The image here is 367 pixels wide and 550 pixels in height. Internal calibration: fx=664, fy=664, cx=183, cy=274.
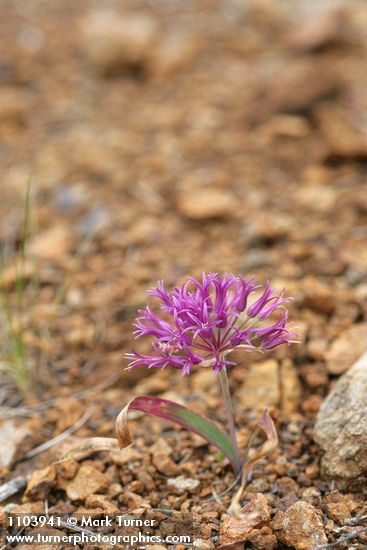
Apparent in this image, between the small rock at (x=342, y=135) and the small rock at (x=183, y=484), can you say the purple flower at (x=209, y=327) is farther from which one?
the small rock at (x=342, y=135)

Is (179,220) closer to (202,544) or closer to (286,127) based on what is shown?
(286,127)

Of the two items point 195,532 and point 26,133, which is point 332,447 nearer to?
point 195,532

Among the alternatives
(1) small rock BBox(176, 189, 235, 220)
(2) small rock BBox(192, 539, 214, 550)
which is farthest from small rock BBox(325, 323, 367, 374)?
(1) small rock BBox(176, 189, 235, 220)

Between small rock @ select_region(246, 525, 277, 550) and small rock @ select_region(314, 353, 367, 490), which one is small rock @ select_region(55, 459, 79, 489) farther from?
small rock @ select_region(314, 353, 367, 490)

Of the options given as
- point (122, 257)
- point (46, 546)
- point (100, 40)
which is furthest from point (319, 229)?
point (100, 40)

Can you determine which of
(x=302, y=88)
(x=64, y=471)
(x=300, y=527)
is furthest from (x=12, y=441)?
(x=302, y=88)

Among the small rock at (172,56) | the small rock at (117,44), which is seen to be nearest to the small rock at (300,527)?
the small rock at (172,56)

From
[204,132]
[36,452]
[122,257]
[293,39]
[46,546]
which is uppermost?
[293,39]
